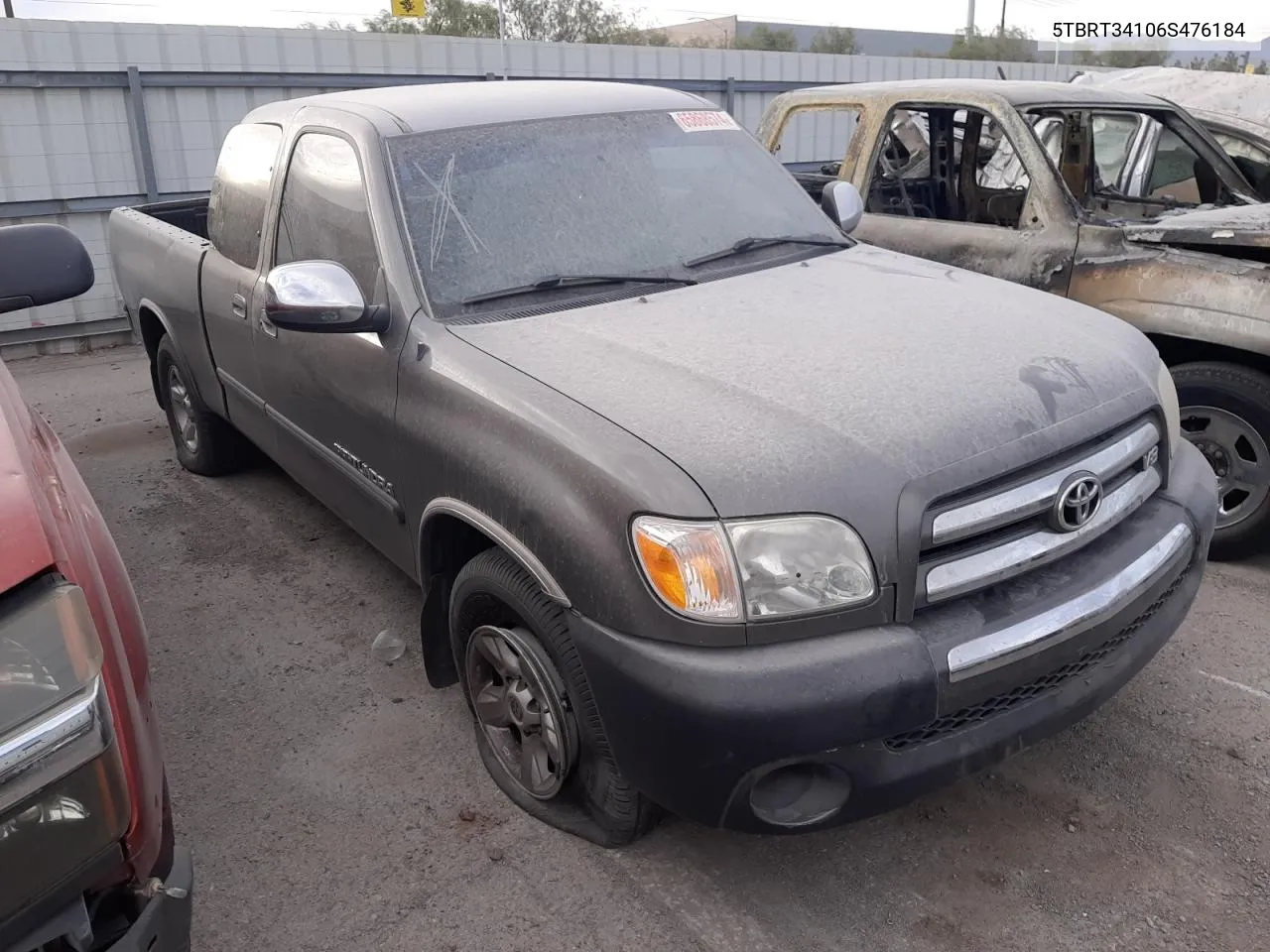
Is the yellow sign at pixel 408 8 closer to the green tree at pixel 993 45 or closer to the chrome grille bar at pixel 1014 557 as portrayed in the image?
the chrome grille bar at pixel 1014 557

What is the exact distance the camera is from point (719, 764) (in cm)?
213

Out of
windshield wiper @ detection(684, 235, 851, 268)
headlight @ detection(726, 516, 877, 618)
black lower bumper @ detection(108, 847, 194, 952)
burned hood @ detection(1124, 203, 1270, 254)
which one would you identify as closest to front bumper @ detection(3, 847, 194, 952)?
black lower bumper @ detection(108, 847, 194, 952)

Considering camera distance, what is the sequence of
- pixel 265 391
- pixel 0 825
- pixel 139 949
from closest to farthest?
1. pixel 0 825
2. pixel 139 949
3. pixel 265 391

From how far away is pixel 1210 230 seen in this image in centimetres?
406

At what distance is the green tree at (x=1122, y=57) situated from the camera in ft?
122

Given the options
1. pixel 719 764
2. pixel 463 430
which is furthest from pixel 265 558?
pixel 719 764

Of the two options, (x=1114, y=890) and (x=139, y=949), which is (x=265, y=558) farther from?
(x=1114, y=890)

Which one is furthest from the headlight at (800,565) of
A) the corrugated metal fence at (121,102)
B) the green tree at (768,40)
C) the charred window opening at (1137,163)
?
the green tree at (768,40)

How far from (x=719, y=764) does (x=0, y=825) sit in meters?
1.27

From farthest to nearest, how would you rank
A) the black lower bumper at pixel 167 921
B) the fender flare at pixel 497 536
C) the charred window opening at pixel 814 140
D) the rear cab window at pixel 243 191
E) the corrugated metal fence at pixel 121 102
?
the charred window opening at pixel 814 140, the corrugated metal fence at pixel 121 102, the rear cab window at pixel 243 191, the fender flare at pixel 497 536, the black lower bumper at pixel 167 921

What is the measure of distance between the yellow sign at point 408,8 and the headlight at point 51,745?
1188cm

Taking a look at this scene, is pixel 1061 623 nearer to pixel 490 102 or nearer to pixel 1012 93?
pixel 490 102

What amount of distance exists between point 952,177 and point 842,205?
1.90 meters

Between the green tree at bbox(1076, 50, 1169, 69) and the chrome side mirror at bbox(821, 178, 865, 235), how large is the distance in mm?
38001
